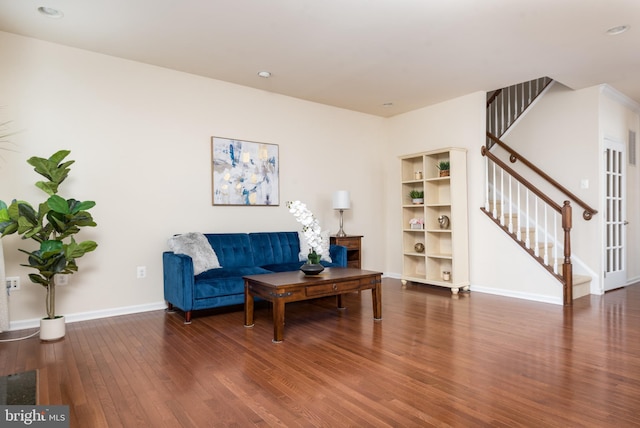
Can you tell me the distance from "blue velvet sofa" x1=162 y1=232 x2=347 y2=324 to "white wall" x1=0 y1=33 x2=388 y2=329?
0.31 metres

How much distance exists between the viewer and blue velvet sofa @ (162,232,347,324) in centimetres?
370

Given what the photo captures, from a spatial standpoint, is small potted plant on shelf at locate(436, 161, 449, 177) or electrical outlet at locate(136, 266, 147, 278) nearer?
electrical outlet at locate(136, 266, 147, 278)

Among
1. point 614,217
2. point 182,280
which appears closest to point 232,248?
point 182,280

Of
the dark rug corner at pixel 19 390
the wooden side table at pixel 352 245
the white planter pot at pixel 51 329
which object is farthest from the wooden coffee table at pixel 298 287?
the dark rug corner at pixel 19 390

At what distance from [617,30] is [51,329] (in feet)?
18.1

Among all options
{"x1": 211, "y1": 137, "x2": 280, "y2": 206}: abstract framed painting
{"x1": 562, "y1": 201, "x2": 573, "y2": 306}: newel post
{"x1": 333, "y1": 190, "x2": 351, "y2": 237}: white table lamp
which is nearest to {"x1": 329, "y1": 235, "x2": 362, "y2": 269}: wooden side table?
{"x1": 333, "y1": 190, "x2": 351, "y2": 237}: white table lamp

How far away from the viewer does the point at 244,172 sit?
16.1 ft

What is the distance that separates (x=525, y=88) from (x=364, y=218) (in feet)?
10.2

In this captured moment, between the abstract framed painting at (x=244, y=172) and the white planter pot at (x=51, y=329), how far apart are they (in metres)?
2.00

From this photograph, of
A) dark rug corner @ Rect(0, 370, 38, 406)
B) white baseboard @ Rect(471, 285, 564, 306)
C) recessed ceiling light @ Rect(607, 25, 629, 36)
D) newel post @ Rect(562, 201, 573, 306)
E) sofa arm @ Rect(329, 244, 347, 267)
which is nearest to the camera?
dark rug corner @ Rect(0, 370, 38, 406)

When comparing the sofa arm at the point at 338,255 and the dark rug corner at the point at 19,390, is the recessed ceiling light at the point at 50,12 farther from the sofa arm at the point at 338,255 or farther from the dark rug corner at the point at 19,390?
the sofa arm at the point at 338,255

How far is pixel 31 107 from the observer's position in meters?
3.62

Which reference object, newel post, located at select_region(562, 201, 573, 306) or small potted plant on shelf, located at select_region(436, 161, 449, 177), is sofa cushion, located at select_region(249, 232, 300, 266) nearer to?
small potted plant on shelf, located at select_region(436, 161, 449, 177)

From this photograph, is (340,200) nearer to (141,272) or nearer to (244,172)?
(244,172)
